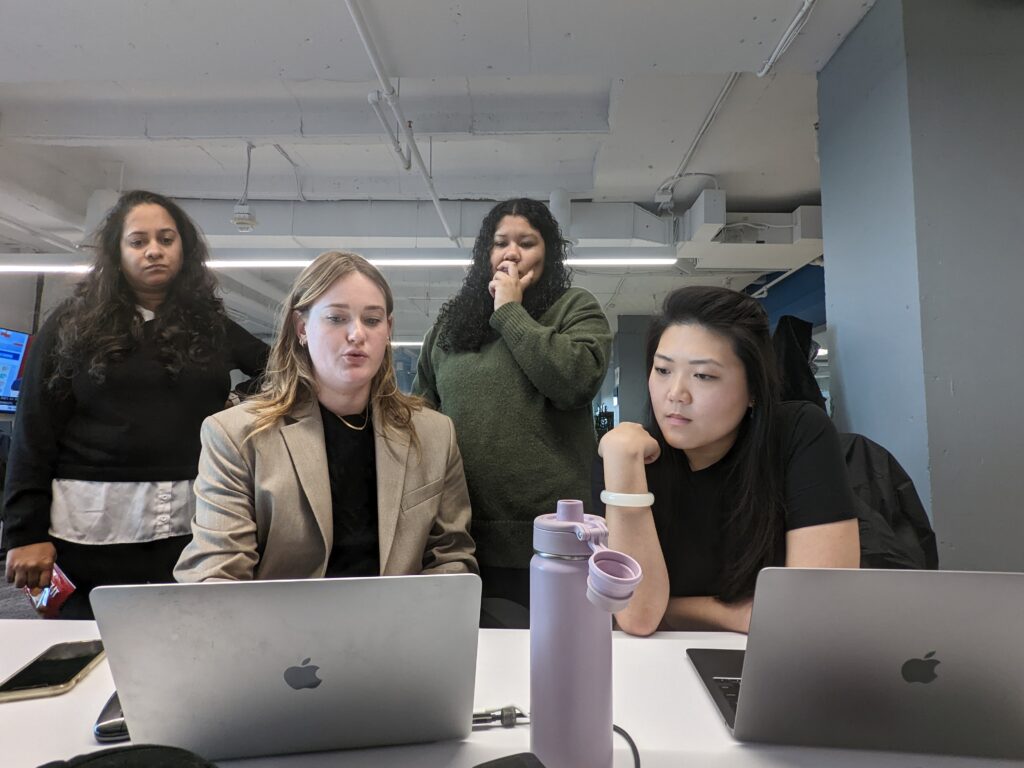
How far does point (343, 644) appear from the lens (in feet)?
1.95

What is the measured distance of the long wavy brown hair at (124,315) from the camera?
152cm

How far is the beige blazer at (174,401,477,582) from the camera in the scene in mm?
1111

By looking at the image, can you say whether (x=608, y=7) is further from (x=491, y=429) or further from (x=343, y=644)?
(x=343, y=644)

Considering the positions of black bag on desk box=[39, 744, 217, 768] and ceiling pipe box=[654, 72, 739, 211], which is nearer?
black bag on desk box=[39, 744, 217, 768]

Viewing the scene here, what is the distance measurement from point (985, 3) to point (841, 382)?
145 cm

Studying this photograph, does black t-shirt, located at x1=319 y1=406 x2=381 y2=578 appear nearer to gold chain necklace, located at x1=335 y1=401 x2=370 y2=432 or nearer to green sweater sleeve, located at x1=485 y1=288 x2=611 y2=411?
gold chain necklace, located at x1=335 y1=401 x2=370 y2=432

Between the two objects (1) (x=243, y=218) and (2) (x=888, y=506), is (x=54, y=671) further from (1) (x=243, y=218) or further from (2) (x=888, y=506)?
(1) (x=243, y=218)

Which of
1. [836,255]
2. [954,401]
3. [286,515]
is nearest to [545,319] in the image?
[286,515]

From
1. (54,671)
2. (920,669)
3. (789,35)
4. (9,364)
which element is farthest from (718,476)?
(9,364)

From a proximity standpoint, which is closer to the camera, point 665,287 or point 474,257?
point 474,257

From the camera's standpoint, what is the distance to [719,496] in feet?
3.91

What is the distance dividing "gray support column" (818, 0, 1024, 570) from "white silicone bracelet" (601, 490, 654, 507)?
1.56m

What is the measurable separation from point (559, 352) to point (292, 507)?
0.68 metres

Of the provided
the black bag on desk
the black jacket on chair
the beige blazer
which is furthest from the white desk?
the black jacket on chair
